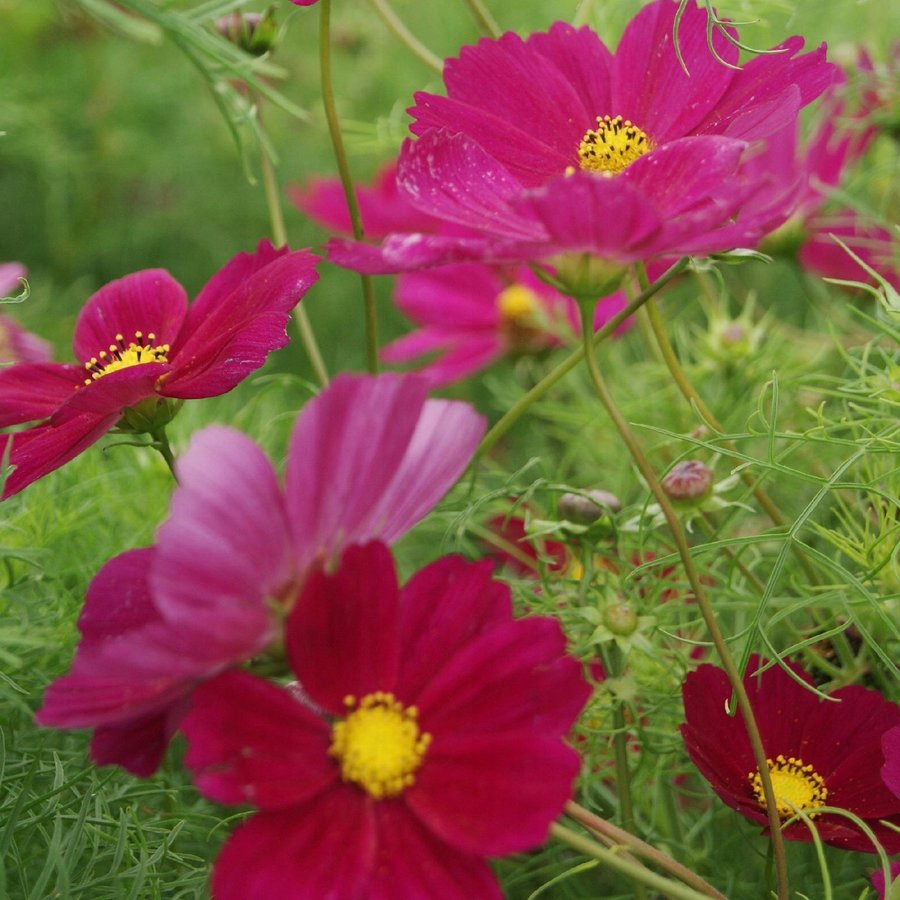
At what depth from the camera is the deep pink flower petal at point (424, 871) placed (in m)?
0.29

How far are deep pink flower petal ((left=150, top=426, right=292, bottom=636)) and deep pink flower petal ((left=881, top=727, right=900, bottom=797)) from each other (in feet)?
0.65

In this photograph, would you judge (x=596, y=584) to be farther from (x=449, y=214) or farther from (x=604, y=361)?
(x=604, y=361)

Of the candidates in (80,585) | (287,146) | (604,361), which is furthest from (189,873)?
(287,146)

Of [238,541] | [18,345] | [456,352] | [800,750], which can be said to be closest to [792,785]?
[800,750]

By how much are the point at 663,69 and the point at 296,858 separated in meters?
0.30

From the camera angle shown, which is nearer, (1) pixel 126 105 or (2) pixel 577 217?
(2) pixel 577 217

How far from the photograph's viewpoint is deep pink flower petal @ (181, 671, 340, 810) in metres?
0.28

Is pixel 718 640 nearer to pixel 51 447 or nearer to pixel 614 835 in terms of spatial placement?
pixel 614 835

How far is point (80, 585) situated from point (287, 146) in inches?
35.8

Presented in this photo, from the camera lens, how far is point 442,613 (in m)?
0.33

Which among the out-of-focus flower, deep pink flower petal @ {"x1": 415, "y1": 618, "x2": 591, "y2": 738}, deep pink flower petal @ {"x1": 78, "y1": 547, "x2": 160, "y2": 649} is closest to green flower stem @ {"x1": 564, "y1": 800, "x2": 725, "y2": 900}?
deep pink flower petal @ {"x1": 415, "y1": 618, "x2": 591, "y2": 738}

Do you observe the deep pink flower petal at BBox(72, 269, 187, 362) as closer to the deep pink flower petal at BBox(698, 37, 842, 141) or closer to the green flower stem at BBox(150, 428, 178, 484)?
the green flower stem at BBox(150, 428, 178, 484)

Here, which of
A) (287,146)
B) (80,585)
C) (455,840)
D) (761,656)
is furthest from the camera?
(287,146)

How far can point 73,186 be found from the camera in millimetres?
1173
